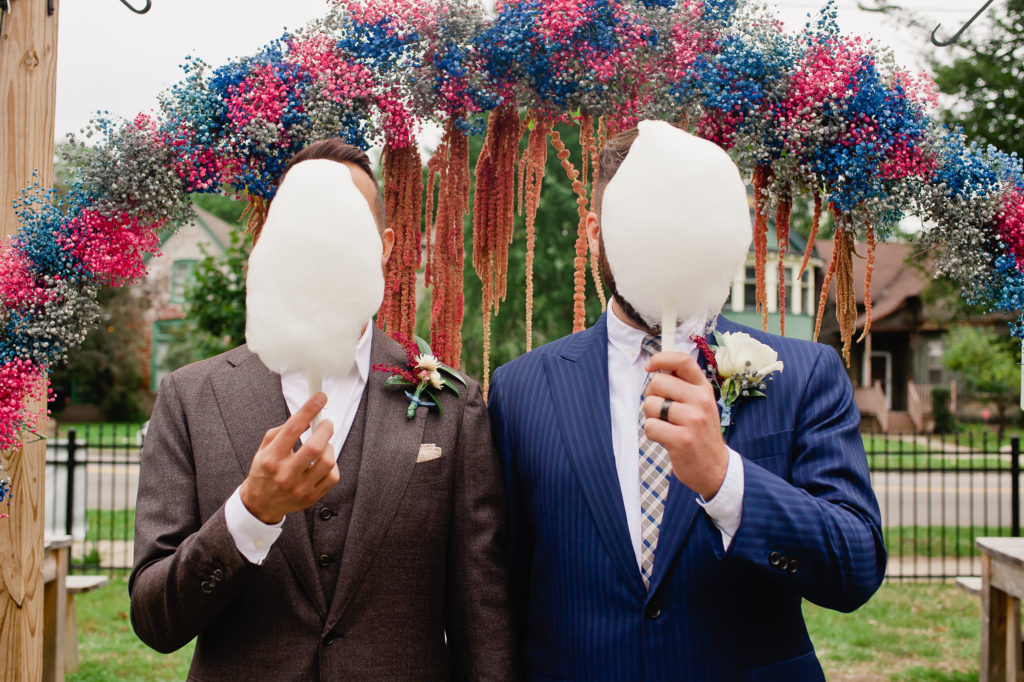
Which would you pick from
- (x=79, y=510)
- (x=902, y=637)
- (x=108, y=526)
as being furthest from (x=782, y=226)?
(x=108, y=526)

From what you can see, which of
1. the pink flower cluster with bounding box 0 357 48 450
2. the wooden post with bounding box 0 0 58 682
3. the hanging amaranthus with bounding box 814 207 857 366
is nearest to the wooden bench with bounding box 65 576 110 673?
the wooden post with bounding box 0 0 58 682

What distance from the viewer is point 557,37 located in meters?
2.73

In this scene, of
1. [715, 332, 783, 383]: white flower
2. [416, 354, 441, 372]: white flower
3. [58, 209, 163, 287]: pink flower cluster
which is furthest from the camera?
A: [58, 209, 163, 287]: pink flower cluster

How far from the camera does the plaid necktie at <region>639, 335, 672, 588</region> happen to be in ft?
5.71

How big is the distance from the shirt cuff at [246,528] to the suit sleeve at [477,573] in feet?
1.57

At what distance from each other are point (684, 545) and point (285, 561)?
90cm

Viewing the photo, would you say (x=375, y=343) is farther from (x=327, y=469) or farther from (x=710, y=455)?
(x=710, y=455)

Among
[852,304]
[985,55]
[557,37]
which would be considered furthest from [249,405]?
[985,55]

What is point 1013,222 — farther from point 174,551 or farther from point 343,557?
point 174,551

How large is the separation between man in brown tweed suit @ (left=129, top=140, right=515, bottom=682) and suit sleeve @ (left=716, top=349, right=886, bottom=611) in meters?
0.64

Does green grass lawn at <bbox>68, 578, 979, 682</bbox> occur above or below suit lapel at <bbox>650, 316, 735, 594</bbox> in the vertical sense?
below

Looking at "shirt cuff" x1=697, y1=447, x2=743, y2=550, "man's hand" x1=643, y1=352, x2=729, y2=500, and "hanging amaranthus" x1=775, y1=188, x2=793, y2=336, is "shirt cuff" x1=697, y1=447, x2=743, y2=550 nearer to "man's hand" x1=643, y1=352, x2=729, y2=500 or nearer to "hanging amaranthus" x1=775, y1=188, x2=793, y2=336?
"man's hand" x1=643, y1=352, x2=729, y2=500

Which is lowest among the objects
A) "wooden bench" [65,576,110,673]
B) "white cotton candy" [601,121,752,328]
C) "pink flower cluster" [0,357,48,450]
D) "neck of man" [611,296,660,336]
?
"wooden bench" [65,576,110,673]

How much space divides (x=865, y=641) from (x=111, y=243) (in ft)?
20.0
